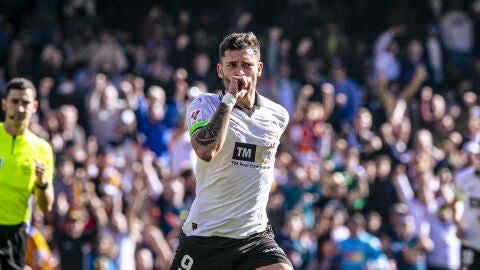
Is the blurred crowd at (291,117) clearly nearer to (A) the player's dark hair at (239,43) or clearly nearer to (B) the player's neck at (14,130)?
(B) the player's neck at (14,130)

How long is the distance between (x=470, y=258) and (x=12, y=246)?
535cm

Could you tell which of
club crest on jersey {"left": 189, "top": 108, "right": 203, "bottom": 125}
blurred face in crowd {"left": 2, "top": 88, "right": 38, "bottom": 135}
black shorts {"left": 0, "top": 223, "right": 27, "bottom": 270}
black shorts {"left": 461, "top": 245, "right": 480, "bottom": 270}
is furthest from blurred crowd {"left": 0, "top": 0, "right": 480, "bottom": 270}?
club crest on jersey {"left": 189, "top": 108, "right": 203, "bottom": 125}

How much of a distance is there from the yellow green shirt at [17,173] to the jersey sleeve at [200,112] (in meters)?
2.40

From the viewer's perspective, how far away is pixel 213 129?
6805 mm

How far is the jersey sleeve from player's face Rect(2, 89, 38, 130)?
2.56 metres

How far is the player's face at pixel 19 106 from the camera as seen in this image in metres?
9.21

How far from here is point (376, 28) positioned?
834 inches

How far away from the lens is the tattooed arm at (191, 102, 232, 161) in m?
6.79

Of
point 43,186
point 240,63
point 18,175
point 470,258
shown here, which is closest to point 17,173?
point 18,175

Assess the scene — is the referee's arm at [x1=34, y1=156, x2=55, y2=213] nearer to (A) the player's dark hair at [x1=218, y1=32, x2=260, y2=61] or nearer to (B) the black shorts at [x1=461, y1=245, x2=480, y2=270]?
(A) the player's dark hair at [x1=218, y1=32, x2=260, y2=61]

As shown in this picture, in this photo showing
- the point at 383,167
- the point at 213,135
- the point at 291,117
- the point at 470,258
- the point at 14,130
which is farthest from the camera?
the point at 291,117

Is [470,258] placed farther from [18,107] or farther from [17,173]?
[18,107]

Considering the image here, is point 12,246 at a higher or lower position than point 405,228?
higher

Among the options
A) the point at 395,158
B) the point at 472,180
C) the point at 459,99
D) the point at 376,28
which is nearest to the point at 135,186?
the point at 395,158
